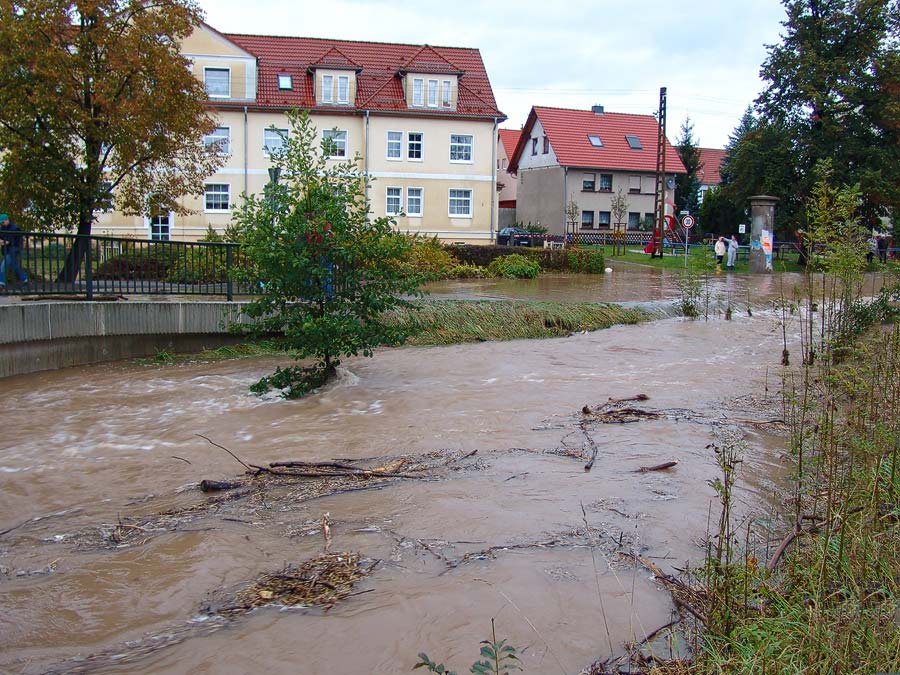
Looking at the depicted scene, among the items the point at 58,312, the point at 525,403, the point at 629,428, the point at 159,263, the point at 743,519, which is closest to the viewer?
the point at 743,519

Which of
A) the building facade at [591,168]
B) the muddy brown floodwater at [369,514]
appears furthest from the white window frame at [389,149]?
the muddy brown floodwater at [369,514]

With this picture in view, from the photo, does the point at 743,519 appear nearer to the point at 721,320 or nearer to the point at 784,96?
the point at 721,320

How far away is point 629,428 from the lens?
8.97 metres

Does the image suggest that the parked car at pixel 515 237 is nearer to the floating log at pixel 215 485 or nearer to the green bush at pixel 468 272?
the green bush at pixel 468 272

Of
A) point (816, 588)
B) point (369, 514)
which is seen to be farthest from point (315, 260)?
point (816, 588)

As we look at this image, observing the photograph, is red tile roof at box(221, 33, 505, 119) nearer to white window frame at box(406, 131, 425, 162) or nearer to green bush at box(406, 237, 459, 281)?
white window frame at box(406, 131, 425, 162)

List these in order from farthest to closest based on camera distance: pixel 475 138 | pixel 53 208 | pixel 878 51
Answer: pixel 475 138 < pixel 878 51 < pixel 53 208

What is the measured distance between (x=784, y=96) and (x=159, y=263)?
30.4m

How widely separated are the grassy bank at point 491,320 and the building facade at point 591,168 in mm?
34916

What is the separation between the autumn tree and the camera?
595 inches

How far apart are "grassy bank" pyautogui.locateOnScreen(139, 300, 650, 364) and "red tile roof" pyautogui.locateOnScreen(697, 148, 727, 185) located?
61.2m

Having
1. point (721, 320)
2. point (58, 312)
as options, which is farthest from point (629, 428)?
point (721, 320)

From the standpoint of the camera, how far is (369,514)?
20.5ft

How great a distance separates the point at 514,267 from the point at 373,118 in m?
17.0
